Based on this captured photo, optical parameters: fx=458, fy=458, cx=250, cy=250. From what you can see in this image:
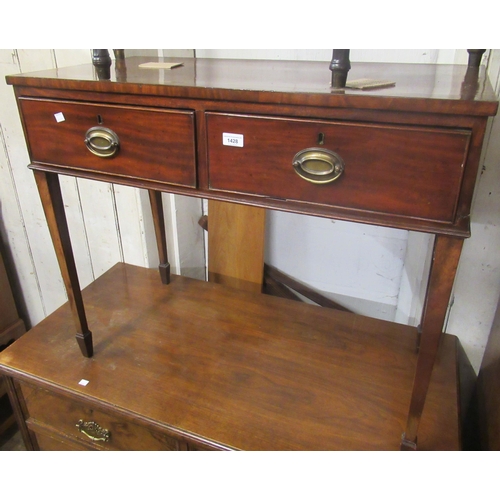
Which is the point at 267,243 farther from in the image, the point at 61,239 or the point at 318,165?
the point at 318,165

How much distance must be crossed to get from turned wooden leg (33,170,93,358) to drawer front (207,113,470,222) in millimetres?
371

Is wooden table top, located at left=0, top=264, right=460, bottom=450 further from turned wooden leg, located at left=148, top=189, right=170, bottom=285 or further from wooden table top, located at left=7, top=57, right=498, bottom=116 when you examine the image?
wooden table top, located at left=7, top=57, right=498, bottom=116

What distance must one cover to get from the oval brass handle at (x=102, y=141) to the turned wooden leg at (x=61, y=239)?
0.15 meters

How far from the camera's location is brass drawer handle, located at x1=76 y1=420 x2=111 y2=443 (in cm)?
95

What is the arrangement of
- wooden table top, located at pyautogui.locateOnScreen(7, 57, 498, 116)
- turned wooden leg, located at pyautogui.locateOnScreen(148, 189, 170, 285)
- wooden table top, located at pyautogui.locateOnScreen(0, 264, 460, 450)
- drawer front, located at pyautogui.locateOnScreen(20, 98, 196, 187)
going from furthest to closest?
turned wooden leg, located at pyautogui.locateOnScreen(148, 189, 170, 285), wooden table top, located at pyautogui.locateOnScreen(0, 264, 460, 450), drawer front, located at pyautogui.locateOnScreen(20, 98, 196, 187), wooden table top, located at pyautogui.locateOnScreen(7, 57, 498, 116)

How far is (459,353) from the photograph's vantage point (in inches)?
41.4

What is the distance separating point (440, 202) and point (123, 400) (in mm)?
676

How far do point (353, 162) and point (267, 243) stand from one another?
80cm

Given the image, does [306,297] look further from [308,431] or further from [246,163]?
[246,163]

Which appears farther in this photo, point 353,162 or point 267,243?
point 267,243

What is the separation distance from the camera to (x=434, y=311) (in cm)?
65

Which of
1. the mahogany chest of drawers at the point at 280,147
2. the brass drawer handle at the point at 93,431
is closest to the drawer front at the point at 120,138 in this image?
the mahogany chest of drawers at the point at 280,147

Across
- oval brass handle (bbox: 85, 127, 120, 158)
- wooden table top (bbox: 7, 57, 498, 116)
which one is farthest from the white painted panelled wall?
oval brass handle (bbox: 85, 127, 120, 158)

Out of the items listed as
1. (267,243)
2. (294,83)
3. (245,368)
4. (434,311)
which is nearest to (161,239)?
(267,243)
